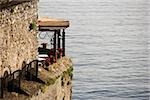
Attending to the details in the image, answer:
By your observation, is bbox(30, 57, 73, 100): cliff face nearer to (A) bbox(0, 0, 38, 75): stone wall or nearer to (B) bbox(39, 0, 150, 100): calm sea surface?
(A) bbox(0, 0, 38, 75): stone wall

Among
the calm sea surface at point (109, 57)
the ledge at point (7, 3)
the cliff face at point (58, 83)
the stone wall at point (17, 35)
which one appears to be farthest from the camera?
the calm sea surface at point (109, 57)

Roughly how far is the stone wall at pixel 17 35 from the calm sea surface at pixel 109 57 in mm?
20124

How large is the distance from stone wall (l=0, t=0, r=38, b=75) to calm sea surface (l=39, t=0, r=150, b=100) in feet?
66.0

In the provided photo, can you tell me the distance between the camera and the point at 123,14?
9831 centimetres

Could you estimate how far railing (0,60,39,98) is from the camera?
15.8 metres

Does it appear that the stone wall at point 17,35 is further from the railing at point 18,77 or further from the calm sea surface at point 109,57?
the calm sea surface at point 109,57

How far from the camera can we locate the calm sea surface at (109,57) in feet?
140

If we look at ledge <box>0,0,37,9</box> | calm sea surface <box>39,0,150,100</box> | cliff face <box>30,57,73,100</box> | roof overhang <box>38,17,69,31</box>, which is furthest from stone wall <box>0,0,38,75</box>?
calm sea surface <box>39,0,150,100</box>

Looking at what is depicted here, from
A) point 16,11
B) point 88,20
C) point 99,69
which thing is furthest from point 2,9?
point 88,20

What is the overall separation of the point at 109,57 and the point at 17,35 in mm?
37366

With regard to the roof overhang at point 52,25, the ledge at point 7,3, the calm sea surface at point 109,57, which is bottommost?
the calm sea surface at point 109,57

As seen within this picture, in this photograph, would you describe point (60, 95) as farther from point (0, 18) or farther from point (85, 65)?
point (85, 65)

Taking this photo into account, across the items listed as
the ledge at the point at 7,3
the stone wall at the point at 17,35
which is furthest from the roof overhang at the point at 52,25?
the ledge at the point at 7,3

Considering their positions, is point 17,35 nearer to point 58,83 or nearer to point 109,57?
→ point 58,83
